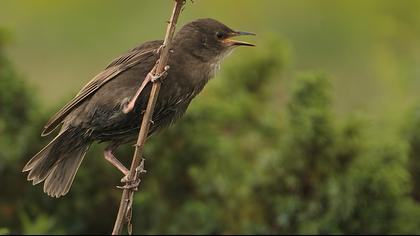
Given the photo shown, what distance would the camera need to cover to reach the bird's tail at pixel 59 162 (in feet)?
21.0

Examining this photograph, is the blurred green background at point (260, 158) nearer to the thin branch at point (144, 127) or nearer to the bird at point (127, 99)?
the bird at point (127, 99)

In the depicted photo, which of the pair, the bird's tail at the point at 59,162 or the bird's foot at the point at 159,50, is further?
the bird's tail at the point at 59,162

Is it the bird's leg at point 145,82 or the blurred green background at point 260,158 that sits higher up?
the bird's leg at point 145,82

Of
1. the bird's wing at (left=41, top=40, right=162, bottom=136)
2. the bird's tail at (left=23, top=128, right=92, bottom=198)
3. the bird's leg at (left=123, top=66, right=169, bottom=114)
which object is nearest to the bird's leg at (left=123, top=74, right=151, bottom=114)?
the bird's leg at (left=123, top=66, right=169, bottom=114)

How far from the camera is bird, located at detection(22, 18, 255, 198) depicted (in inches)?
244

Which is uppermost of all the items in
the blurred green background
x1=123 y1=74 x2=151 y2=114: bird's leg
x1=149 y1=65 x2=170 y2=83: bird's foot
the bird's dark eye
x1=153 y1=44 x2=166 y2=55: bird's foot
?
the bird's dark eye

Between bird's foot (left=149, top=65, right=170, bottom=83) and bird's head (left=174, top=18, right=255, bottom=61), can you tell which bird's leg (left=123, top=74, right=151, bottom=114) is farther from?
bird's head (left=174, top=18, right=255, bottom=61)

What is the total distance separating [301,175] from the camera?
7.27m

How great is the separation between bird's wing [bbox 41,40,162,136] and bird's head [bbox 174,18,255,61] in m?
0.17

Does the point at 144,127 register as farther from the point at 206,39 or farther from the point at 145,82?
the point at 206,39

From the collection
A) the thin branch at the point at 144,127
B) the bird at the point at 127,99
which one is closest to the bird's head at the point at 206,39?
the bird at the point at 127,99

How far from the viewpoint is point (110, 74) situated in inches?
252

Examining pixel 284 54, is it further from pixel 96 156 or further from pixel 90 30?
pixel 90 30

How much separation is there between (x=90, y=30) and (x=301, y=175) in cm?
464
